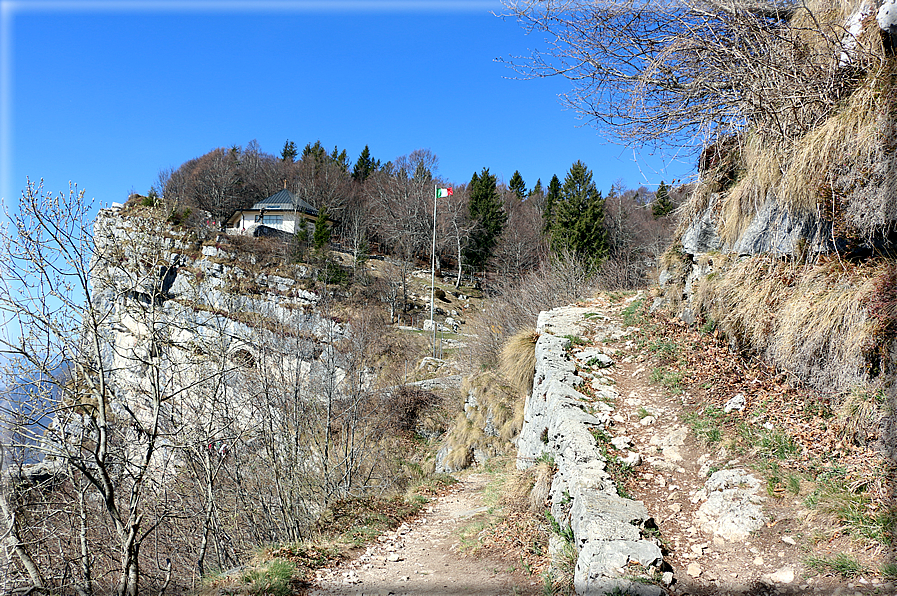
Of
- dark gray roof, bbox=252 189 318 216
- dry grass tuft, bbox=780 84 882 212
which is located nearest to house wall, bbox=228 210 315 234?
dark gray roof, bbox=252 189 318 216

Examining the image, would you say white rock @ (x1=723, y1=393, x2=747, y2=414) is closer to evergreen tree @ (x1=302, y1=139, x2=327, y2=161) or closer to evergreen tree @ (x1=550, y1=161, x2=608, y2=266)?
evergreen tree @ (x1=550, y1=161, x2=608, y2=266)

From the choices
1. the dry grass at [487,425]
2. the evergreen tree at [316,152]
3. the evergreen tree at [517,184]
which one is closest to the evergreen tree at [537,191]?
the evergreen tree at [517,184]

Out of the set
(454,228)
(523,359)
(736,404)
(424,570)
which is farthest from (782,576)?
(454,228)

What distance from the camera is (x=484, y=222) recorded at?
47375mm

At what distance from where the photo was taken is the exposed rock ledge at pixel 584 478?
3773mm

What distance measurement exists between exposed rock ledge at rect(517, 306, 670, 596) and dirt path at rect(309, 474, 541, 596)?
2.78 ft

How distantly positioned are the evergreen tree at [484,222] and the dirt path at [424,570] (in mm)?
38815

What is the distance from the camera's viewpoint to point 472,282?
44.3 meters

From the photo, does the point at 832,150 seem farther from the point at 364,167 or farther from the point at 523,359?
the point at 364,167

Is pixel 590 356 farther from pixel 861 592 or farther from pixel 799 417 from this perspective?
pixel 861 592

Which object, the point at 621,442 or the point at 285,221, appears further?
the point at 285,221

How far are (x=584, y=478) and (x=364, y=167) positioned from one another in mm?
69435

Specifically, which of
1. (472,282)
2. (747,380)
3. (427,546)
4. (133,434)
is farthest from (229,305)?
(472,282)

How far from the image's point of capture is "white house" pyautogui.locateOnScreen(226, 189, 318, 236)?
147 feet
